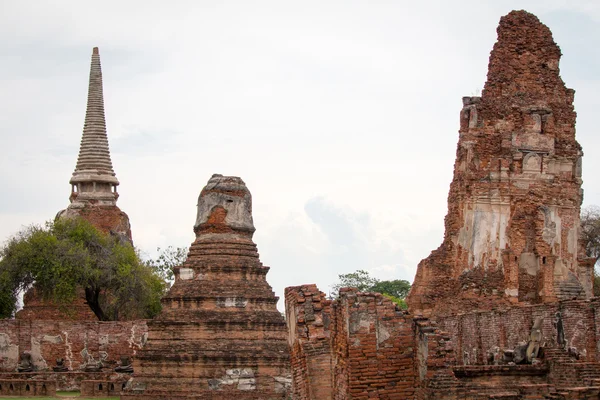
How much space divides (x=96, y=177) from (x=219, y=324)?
73.6 feet

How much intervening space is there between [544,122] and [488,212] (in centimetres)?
252

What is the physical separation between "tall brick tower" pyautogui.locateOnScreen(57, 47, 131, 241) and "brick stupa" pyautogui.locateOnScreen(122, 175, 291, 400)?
60.2 ft

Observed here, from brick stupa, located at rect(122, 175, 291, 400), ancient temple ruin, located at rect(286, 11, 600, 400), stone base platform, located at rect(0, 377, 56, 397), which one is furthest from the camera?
stone base platform, located at rect(0, 377, 56, 397)

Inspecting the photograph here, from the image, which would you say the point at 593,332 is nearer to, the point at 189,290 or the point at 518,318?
the point at 518,318

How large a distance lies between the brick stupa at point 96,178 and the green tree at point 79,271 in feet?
9.25

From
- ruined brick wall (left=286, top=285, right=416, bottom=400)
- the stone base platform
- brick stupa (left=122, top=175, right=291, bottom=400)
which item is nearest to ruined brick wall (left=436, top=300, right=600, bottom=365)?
brick stupa (left=122, top=175, right=291, bottom=400)

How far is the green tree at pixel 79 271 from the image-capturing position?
42219 mm

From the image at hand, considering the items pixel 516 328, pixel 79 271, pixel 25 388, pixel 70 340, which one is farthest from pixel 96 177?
pixel 516 328

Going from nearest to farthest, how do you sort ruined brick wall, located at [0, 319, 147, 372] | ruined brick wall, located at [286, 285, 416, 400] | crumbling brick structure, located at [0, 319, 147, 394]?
1. ruined brick wall, located at [286, 285, 416, 400]
2. crumbling brick structure, located at [0, 319, 147, 394]
3. ruined brick wall, located at [0, 319, 147, 372]

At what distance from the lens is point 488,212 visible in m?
29.9

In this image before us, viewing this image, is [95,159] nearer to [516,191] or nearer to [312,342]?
[516,191]

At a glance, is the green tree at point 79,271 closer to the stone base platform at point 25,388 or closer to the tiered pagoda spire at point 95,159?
the tiered pagoda spire at point 95,159

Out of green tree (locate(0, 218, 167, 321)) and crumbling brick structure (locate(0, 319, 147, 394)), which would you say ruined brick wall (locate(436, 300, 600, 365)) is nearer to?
crumbling brick structure (locate(0, 319, 147, 394))

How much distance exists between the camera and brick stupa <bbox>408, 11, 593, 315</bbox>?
29.5m
